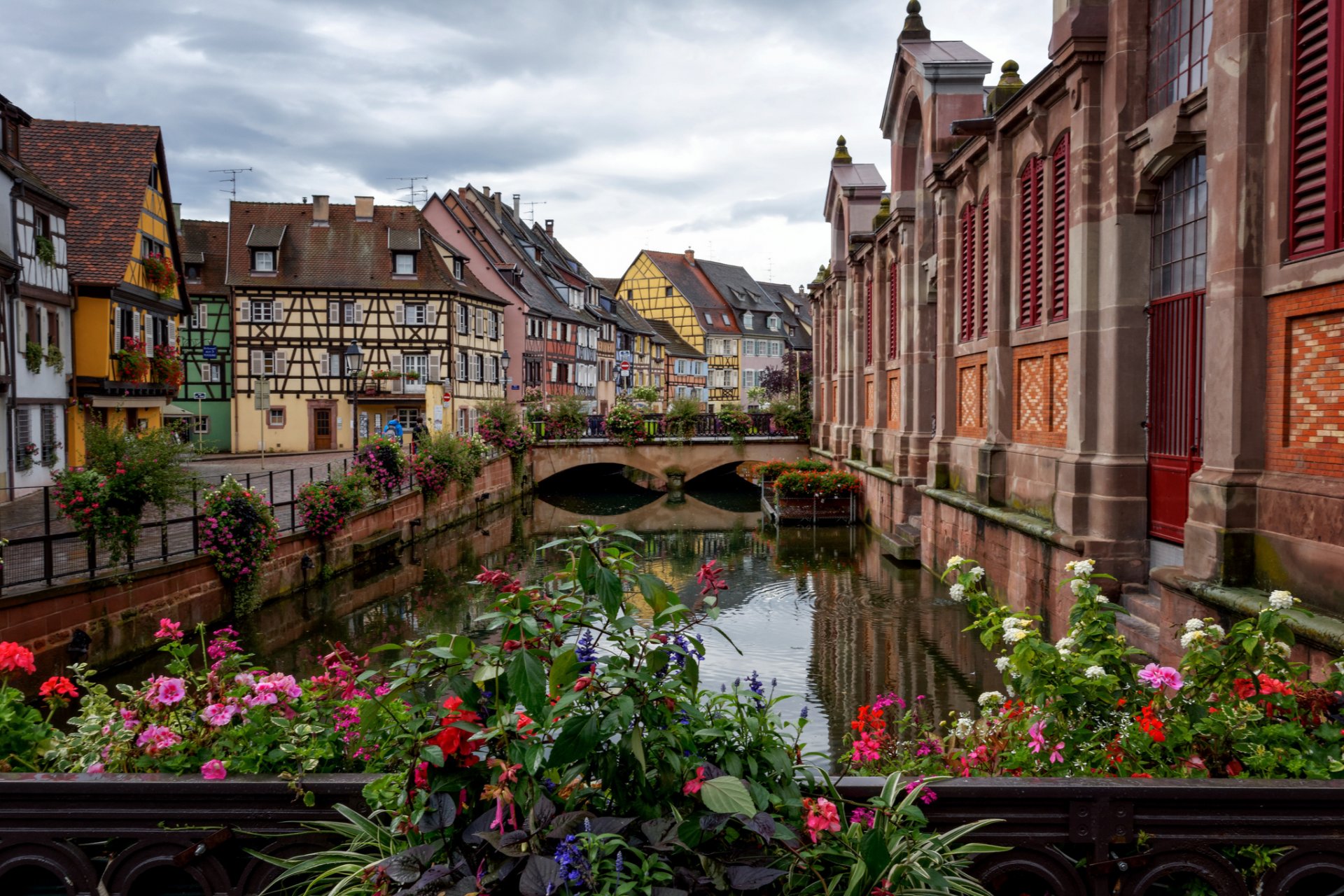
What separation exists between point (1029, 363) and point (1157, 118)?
15.9 ft

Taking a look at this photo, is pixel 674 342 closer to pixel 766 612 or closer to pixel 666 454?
pixel 666 454

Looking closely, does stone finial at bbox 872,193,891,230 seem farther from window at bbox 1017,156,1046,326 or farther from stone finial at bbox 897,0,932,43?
window at bbox 1017,156,1046,326

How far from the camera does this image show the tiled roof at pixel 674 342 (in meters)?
78.2

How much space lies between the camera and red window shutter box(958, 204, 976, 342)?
17734 millimetres

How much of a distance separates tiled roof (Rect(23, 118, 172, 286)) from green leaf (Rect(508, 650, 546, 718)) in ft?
96.3

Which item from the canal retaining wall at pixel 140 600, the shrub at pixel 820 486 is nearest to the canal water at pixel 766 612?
the canal retaining wall at pixel 140 600

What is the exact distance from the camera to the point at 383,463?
2395cm

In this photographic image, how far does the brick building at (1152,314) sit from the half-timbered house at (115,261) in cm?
2108

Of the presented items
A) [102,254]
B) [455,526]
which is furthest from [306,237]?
[455,526]

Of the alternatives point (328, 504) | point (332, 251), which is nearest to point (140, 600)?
point (328, 504)

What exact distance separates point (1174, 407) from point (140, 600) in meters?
12.2

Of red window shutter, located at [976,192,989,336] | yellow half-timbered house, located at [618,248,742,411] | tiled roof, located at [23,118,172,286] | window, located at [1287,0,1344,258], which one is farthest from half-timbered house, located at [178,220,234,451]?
window, located at [1287,0,1344,258]

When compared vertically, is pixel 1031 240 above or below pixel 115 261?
below

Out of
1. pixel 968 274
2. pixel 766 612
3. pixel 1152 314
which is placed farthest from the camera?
pixel 968 274
